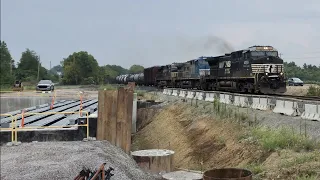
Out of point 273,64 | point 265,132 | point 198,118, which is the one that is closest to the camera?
point 265,132

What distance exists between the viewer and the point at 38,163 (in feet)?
28.4

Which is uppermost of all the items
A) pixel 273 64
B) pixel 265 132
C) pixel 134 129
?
pixel 273 64

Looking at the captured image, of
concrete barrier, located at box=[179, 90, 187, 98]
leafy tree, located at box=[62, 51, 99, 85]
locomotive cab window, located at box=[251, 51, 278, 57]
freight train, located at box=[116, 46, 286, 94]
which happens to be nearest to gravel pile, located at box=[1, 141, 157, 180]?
freight train, located at box=[116, 46, 286, 94]

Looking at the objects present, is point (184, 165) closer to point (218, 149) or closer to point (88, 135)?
point (218, 149)

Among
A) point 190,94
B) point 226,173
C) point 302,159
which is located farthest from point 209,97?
point 226,173

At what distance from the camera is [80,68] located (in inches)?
3912

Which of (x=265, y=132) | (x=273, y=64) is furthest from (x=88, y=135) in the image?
(x=273, y=64)

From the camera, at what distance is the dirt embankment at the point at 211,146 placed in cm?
862

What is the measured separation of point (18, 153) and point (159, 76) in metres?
44.2

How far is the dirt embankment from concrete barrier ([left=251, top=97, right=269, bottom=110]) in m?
2.01

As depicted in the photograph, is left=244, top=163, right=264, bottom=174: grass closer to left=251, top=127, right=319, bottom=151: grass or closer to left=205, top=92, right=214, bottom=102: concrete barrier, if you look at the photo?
left=251, top=127, right=319, bottom=151: grass

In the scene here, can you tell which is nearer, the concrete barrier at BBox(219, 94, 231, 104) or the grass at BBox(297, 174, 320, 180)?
the grass at BBox(297, 174, 320, 180)

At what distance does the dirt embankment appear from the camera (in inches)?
339

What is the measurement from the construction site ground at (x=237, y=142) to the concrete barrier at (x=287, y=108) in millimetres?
362
